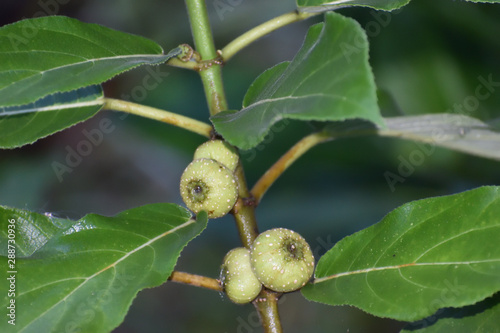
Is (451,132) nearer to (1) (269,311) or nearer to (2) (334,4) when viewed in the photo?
(2) (334,4)

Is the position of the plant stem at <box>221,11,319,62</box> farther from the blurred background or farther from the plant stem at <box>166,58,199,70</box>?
the blurred background

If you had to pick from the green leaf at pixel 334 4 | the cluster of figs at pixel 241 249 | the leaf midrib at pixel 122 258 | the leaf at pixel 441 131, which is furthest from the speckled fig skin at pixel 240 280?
the green leaf at pixel 334 4

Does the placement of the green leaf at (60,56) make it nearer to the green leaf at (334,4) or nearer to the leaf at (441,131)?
the green leaf at (334,4)

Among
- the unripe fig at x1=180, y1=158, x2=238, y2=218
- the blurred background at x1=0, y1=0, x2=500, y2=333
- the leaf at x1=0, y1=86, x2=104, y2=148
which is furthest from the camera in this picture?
the blurred background at x1=0, y1=0, x2=500, y2=333

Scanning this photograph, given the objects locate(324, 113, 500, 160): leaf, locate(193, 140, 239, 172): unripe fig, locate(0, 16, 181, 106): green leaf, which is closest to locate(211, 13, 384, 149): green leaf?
locate(193, 140, 239, 172): unripe fig

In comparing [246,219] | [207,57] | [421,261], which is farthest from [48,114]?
[421,261]

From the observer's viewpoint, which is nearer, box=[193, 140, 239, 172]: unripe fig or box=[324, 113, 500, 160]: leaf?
box=[193, 140, 239, 172]: unripe fig

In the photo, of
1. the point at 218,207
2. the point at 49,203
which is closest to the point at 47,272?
the point at 218,207
